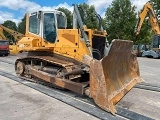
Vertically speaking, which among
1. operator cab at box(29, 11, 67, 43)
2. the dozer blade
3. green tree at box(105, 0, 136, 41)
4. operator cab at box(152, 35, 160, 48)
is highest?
green tree at box(105, 0, 136, 41)

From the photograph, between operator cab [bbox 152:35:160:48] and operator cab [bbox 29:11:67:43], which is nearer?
operator cab [bbox 29:11:67:43]

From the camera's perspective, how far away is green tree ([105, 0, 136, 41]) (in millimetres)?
33719

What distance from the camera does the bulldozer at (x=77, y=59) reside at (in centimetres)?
556

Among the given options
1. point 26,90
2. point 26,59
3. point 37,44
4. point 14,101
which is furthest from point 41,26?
point 14,101

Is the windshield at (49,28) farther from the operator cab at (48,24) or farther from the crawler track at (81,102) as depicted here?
the crawler track at (81,102)

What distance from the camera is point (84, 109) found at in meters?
5.38

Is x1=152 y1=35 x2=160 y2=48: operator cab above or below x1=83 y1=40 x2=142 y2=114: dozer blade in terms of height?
above

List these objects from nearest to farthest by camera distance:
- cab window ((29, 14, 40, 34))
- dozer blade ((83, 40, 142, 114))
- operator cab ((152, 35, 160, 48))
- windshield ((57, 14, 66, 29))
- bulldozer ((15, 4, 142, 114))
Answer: dozer blade ((83, 40, 142, 114)) < bulldozer ((15, 4, 142, 114)) < windshield ((57, 14, 66, 29)) < cab window ((29, 14, 40, 34)) < operator cab ((152, 35, 160, 48))

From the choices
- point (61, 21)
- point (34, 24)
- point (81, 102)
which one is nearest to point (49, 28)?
point (61, 21)

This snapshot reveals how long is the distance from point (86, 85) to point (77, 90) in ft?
0.92

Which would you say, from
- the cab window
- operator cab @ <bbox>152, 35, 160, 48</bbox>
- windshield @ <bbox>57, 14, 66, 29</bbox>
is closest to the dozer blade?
windshield @ <bbox>57, 14, 66, 29</bbox>

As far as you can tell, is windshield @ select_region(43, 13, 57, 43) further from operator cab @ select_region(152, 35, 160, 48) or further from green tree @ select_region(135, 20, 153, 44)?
green tree @ select_region(135, 20, 153, 44)

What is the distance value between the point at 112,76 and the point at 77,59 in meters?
1.29

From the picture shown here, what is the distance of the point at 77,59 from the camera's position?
23.0 ft
